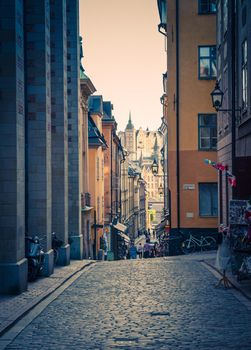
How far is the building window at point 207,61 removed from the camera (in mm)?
30734

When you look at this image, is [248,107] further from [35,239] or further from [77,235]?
[77,235]

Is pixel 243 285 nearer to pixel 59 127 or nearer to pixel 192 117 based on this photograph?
pixel 59 127

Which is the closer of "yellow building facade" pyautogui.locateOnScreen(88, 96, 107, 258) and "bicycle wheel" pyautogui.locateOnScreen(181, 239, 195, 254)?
"bicycle wheel" pyautogui.locateOnScreen(181, 239, 195, 254)

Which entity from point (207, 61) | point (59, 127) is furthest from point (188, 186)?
point (59, 127)

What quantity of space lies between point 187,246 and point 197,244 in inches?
18.6

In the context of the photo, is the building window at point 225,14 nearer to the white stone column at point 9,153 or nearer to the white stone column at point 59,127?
the white stone column at point 59,127

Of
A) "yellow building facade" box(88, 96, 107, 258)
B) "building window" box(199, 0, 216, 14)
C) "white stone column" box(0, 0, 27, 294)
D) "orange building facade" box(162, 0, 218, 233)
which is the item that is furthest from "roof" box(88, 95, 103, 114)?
"white stone column" box(0, 0, 27, 294)

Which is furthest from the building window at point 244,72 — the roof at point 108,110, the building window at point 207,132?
the roof at point 108,110

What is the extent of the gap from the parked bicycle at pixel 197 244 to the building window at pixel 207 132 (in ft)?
13.8

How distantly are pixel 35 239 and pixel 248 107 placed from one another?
22.0ft

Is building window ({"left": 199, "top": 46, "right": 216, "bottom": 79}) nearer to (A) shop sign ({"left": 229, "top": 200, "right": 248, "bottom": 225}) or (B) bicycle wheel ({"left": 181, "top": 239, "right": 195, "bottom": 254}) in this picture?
(B) bicycle wheel ({"left": 181, "top": 239, "right": 195, "bottom": 254})

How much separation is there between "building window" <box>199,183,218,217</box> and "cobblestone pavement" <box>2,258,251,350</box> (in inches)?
553

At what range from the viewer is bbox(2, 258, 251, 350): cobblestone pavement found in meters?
8.87

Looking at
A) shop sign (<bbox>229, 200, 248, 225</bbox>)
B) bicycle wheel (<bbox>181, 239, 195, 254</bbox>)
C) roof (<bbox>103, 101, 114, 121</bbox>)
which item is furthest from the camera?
roof (<bbox>103, 101, 114, 121</bbox>)
